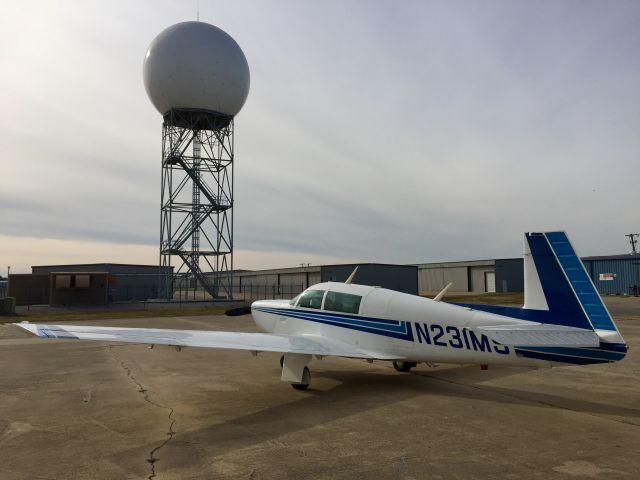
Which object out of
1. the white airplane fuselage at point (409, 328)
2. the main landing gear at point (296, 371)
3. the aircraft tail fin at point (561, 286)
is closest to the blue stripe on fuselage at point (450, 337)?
the white airplane fuselage at point (409, 328)

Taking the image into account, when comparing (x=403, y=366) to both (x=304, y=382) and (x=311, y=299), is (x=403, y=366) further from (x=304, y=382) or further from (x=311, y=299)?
(x=304, y=382)

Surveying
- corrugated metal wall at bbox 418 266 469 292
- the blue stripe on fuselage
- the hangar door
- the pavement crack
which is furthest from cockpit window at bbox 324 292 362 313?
corrugated metal wall at bbox 418 266 469 292

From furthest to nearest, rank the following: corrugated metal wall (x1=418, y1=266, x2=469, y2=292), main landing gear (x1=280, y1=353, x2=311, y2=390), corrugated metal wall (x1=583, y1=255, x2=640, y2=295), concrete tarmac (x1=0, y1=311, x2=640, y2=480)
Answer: corrugated metal wall (x1=418, y1=266, x2=469, y2=292), corrugated metal wall (x1=583, y1=255, x2=640, y2=295), main landing gear (x1=280, y1=353, x2=311, y2=390), concrete tarmac (x1=0, y1=311, x2=640, y2=480)

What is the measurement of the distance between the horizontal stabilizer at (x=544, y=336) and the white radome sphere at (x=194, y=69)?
3204 centimetres

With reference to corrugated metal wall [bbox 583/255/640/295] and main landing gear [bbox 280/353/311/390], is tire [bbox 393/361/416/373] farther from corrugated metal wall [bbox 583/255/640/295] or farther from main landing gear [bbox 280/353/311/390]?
corrugated metal wall [bbox 583/255/640/295]

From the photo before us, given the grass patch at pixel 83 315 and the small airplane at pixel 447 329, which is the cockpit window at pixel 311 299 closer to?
the small airplane at pixel 447 329

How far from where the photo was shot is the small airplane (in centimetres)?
753

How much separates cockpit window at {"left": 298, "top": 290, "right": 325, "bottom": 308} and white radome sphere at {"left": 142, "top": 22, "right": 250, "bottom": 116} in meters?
28.1

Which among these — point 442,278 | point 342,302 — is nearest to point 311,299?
point 342,302

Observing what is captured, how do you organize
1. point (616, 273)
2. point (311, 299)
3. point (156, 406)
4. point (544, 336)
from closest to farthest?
point (544, 336), point (156, 406), point (311, 299), point (616, 273)

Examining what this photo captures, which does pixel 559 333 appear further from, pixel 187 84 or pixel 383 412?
pixel 187 84

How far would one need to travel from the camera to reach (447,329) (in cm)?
880

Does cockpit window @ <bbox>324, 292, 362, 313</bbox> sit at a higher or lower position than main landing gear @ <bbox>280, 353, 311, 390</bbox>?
higher

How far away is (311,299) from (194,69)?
28416 millimetres
